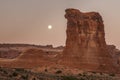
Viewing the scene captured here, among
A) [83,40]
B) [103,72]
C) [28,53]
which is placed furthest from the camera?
[28,53]

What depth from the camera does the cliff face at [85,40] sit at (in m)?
110

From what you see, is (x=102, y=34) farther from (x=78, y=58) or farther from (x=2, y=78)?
(x=2, y=78)

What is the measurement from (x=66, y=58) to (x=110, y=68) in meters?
10.8

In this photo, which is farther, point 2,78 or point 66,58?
A: point 66,58

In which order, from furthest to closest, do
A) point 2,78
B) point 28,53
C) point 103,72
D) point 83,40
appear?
point 28,53 → point 83,40 → point 103,72 → point 2,78

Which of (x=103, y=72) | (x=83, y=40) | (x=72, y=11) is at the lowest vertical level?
(x=103, y=72)

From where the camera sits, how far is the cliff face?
10988cm

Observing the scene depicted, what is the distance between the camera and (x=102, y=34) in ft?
370

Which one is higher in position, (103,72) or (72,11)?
(72,11)

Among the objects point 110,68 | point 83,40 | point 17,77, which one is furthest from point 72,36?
point 17,77

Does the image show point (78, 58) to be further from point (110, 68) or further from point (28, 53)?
point (28, 53)

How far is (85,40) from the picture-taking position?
367 ft

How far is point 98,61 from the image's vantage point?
10906cm

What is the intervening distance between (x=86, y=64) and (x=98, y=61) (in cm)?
293
